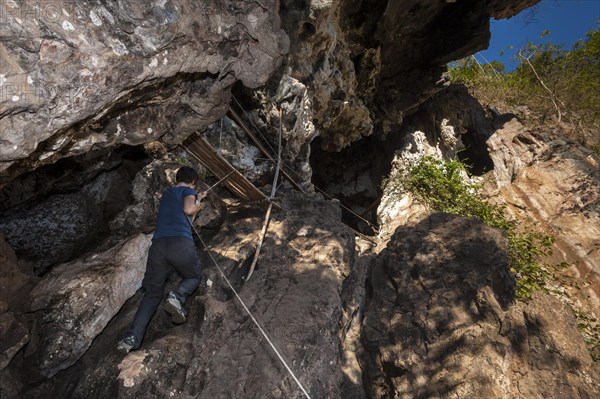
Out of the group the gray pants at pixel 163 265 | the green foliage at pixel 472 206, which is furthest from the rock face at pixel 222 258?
the green foliage at pixel 472 206

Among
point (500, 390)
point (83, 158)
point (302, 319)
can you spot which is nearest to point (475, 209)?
point (500, 390)

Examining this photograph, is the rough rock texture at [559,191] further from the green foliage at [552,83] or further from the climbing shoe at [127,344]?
the climbing shoe at [127,344]

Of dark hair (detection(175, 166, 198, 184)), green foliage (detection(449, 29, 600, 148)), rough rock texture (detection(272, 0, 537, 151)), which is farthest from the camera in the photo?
green foliage (detection(449, 29, 600, 148))

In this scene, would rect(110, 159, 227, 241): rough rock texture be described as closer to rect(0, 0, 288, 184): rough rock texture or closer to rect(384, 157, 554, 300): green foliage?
rect(0, 0, 288, 184): rough rock texture

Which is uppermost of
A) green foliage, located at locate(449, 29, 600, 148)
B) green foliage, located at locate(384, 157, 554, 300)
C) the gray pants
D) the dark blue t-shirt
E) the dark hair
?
green foliage, located at locate(449, 29, 600, 148)

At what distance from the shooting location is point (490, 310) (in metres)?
3.76

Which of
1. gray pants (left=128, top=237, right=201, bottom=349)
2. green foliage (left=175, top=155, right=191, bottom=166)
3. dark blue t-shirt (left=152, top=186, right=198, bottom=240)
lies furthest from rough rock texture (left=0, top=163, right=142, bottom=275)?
gray pants (left=128, top=237, right=201, bottom=349)

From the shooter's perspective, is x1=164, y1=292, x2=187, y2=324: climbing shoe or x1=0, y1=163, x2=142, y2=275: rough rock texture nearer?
x1=164, y1=292, x2=187, y2=324: climbing shoe

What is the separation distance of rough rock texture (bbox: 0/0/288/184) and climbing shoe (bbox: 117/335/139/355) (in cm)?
185

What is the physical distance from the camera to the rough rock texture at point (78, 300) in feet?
10.4

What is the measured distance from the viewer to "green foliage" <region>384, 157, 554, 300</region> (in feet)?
19.3

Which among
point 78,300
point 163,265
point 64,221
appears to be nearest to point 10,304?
point 78,300

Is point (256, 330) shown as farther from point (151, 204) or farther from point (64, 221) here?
point (64, 221)

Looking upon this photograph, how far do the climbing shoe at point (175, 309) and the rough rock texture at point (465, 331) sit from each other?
7.66 feet
